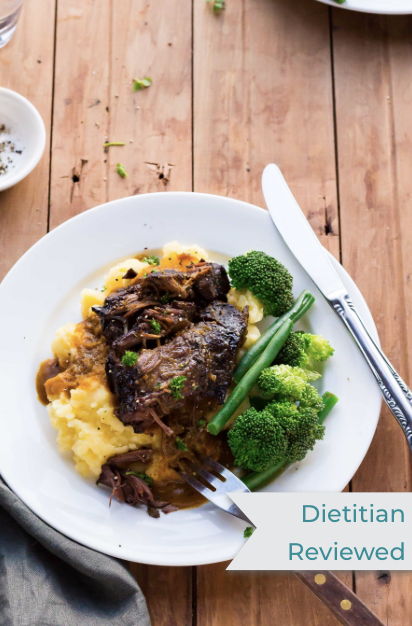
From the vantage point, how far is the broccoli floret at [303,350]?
473 cm

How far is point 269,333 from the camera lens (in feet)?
15.7

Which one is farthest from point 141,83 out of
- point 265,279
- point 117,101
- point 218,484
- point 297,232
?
point 218,484

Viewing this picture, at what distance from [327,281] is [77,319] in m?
2.17

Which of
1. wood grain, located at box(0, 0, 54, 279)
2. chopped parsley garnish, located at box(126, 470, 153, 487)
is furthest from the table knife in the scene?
wood grain, located at box(0, 0, 54, 279)

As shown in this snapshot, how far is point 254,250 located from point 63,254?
5.40 feet

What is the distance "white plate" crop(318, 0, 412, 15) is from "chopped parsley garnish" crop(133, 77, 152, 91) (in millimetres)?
1907

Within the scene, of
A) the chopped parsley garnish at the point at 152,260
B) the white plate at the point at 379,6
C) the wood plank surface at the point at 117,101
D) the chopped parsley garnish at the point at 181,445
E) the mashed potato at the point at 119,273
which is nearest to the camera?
the chopped parsley garnish at the point at 181,445

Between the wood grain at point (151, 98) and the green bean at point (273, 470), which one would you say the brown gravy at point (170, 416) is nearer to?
the green bean at point (273, 470)

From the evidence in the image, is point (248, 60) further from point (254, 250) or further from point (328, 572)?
point (328, 572)

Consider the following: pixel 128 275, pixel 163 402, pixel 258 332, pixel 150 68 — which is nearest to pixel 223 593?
pixel 163 402

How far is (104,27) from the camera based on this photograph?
19.1 feet

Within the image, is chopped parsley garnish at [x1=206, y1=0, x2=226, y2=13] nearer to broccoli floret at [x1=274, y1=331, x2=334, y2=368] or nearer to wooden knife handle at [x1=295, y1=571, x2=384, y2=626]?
broccoli floret at [x1=274, y1=331, x2=334, y2=368]

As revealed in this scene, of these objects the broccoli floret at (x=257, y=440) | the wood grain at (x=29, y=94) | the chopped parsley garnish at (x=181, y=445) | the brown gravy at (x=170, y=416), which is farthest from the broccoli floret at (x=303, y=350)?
the wood grain at (x=29, y=94)

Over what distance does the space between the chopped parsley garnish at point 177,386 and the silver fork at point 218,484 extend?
25.3 inches
